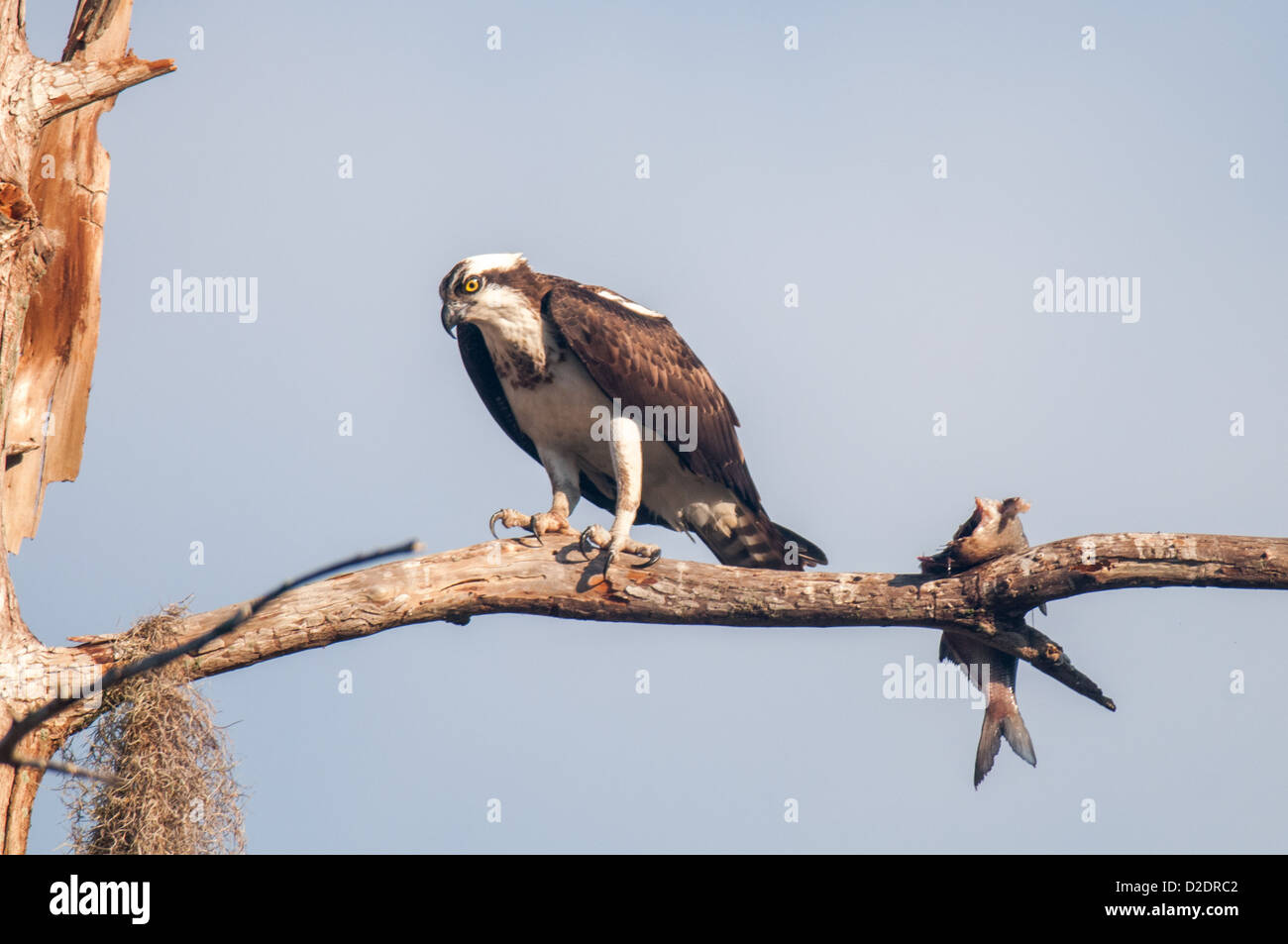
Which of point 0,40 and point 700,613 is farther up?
point 0,40

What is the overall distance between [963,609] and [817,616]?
76 cm

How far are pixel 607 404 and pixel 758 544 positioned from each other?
1.52 metres

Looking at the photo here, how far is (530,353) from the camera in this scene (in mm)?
8594

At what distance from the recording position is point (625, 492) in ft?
26.7

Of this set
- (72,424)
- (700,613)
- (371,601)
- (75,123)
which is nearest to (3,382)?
(72,424)

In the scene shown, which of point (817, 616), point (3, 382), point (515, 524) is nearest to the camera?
point (3, 382)

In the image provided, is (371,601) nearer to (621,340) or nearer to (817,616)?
(817,616)

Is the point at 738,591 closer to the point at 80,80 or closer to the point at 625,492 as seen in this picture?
the point at 625,492

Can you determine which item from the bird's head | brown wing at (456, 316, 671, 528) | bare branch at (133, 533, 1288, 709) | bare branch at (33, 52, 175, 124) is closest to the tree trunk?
bare branch at (33, 52, 175, 124)

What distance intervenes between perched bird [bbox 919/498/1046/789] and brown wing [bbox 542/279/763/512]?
2399 millimetres

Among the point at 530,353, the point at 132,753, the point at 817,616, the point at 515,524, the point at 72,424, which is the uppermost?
the point at 530,353

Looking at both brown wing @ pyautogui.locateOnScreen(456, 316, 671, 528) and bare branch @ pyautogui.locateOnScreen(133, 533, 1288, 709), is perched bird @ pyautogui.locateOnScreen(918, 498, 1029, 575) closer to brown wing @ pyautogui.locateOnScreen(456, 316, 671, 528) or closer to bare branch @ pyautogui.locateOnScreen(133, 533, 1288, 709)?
bare branch @ pyautogui.locateOnScreen(133, 533, 1288, 709)

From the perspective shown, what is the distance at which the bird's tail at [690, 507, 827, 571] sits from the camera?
28.4ft

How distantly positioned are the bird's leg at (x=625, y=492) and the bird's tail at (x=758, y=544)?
0.66 m
